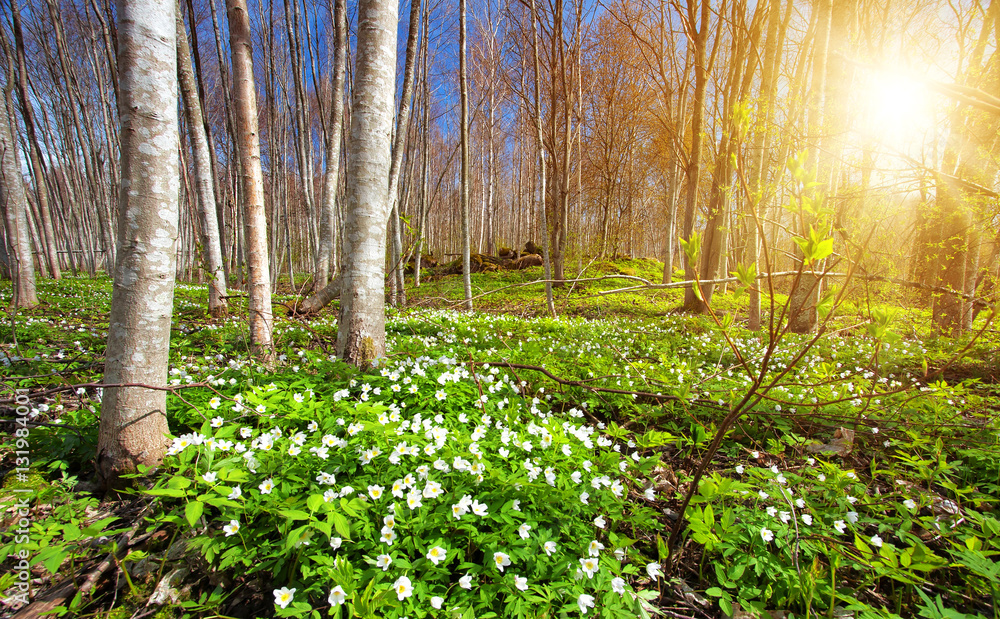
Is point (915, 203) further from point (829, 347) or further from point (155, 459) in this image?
point (155, 459)

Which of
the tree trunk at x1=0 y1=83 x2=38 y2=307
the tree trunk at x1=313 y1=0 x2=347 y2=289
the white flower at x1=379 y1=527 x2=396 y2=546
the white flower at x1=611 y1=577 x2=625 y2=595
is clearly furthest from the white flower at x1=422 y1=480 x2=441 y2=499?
the tree trunk at x1=0 y1=83 x2=38 y2=307

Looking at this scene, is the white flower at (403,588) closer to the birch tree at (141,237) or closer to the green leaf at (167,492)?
the green leaf at (167,492)

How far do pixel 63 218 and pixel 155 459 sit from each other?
25871mm

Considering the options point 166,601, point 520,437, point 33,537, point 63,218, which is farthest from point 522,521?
point 63,218

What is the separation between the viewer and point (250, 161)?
3.41 metres

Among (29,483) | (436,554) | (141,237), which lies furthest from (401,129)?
(436,554)

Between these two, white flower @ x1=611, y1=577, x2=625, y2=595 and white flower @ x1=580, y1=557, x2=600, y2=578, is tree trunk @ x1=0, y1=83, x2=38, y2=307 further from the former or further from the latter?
white flower @ x1=611, y1=577, x2=625, y2=595

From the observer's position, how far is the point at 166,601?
1.35 metres

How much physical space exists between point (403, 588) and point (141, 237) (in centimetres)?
194

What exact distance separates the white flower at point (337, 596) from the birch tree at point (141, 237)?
135cm

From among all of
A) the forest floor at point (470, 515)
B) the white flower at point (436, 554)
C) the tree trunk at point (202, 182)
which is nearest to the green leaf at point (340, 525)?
the forest floor at point (470, 515)

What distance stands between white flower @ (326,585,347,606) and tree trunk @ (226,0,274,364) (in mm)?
2680

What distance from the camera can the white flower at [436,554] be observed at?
4.16 feet

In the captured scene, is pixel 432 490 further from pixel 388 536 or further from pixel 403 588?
pixel 403 588
